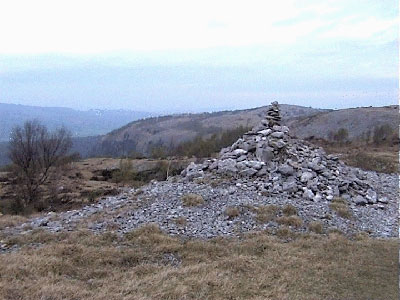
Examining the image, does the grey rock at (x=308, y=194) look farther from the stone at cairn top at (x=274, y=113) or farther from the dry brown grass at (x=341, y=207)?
the stone at cairn top at (x=274, y=113)

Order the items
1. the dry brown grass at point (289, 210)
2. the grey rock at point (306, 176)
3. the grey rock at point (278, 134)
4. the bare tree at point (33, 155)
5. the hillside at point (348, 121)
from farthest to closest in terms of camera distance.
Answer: the hillside at point (348, 121) < the bare tree at point (33, 155) < the grey rock at point (278, 134) < the grey rock at point (306, 176) < the dry brown grass at point (289, 210)

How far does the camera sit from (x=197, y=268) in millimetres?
8148

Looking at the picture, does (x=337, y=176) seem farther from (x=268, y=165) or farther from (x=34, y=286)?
(x=34, y=286)

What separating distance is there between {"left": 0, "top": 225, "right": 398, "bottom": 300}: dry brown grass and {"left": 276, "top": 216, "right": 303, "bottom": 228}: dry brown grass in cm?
63

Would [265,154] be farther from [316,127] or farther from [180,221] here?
[316,127]

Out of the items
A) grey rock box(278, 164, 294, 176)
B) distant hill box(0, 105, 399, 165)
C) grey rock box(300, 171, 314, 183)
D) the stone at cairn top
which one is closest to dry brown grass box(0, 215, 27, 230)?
grey rock box(278, 164, 294, 176)

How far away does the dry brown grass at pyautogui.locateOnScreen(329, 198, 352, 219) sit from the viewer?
12.3 metres

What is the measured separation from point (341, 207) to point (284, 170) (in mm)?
2616

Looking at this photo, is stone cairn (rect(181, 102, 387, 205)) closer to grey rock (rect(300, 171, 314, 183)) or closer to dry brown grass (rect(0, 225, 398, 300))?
grey rock (rect(300, 171, 314, 183))

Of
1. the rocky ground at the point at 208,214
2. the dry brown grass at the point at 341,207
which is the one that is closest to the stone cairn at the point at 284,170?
the dry brown grass at the point at 341,207

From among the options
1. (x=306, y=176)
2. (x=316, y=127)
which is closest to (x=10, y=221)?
(x=306, y=176)

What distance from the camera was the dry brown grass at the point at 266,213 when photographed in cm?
1148

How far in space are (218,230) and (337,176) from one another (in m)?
7.00

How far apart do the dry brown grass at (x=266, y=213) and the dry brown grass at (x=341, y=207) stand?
6.76 ft
